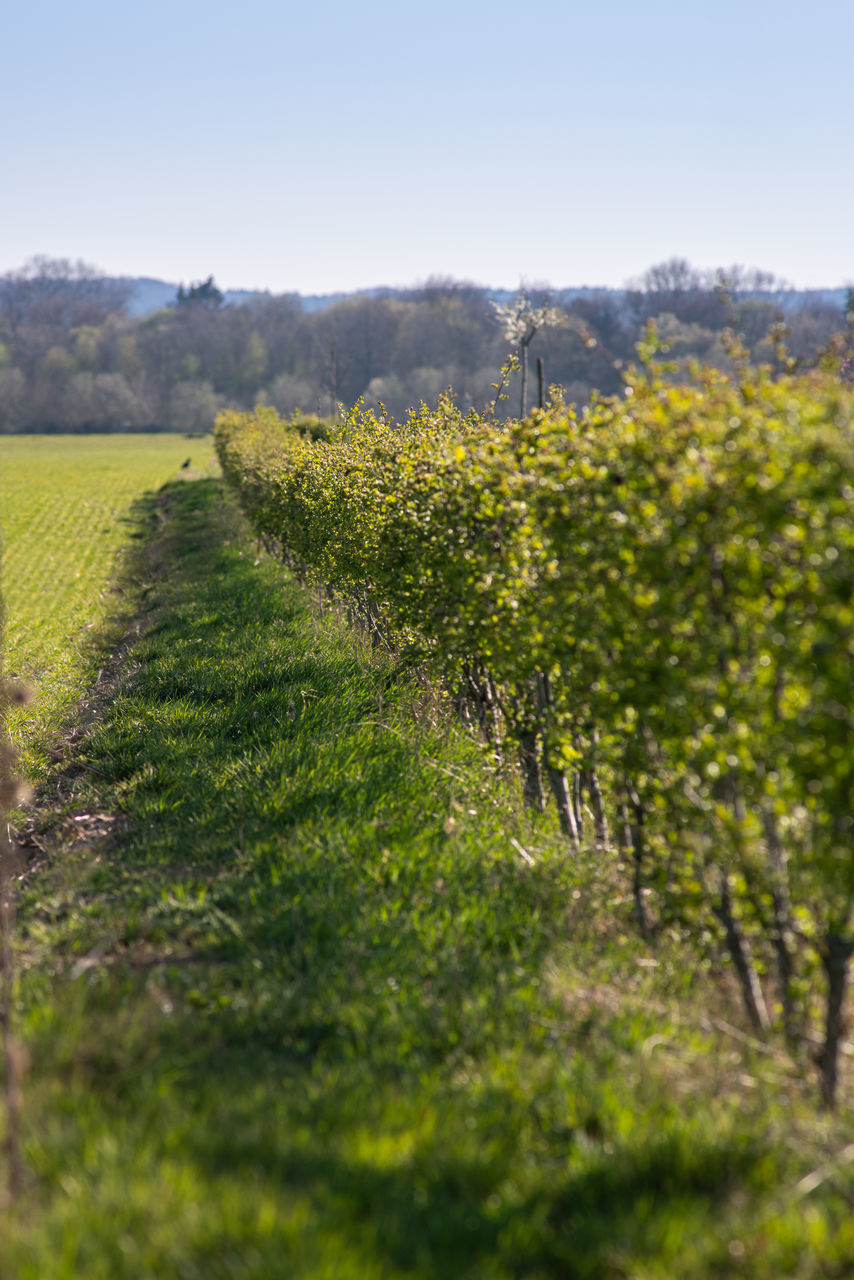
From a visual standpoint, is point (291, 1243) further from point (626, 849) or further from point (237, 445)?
point (237, 445)

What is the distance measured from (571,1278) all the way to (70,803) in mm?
4707

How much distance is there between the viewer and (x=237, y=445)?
22172 millimetres

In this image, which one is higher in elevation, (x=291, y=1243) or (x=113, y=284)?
(x=113, y=284)

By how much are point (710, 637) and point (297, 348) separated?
108892 millimetres

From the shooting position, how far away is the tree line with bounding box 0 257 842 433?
8225 centimetres

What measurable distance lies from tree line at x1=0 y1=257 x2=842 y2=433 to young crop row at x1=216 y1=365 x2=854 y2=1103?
7241cm

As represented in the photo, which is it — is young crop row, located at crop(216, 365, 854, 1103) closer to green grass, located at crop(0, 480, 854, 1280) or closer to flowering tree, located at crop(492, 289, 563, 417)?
green grass, located at crop(0, 480, 854, 1280)

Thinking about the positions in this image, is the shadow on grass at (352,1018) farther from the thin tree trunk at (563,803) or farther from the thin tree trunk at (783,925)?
the thin tree trunk at (783,925)

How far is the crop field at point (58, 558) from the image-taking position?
10.9m

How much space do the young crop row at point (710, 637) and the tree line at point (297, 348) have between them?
72406 millimetres

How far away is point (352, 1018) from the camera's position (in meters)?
3.43

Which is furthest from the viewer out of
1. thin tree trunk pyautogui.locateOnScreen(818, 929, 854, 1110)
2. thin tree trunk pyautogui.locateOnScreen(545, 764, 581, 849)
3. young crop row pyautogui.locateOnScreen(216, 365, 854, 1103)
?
thin tree trunk pyautogui.locateOnScreen(545, 764, 581, 849)

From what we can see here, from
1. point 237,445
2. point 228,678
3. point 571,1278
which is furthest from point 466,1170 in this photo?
point 237,445

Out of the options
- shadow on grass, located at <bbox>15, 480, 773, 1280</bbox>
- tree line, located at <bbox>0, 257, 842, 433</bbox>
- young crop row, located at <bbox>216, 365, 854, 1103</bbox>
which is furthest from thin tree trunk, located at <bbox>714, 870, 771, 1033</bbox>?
tree line, located at <bbox>0, 257, 842, 433</bbox>
